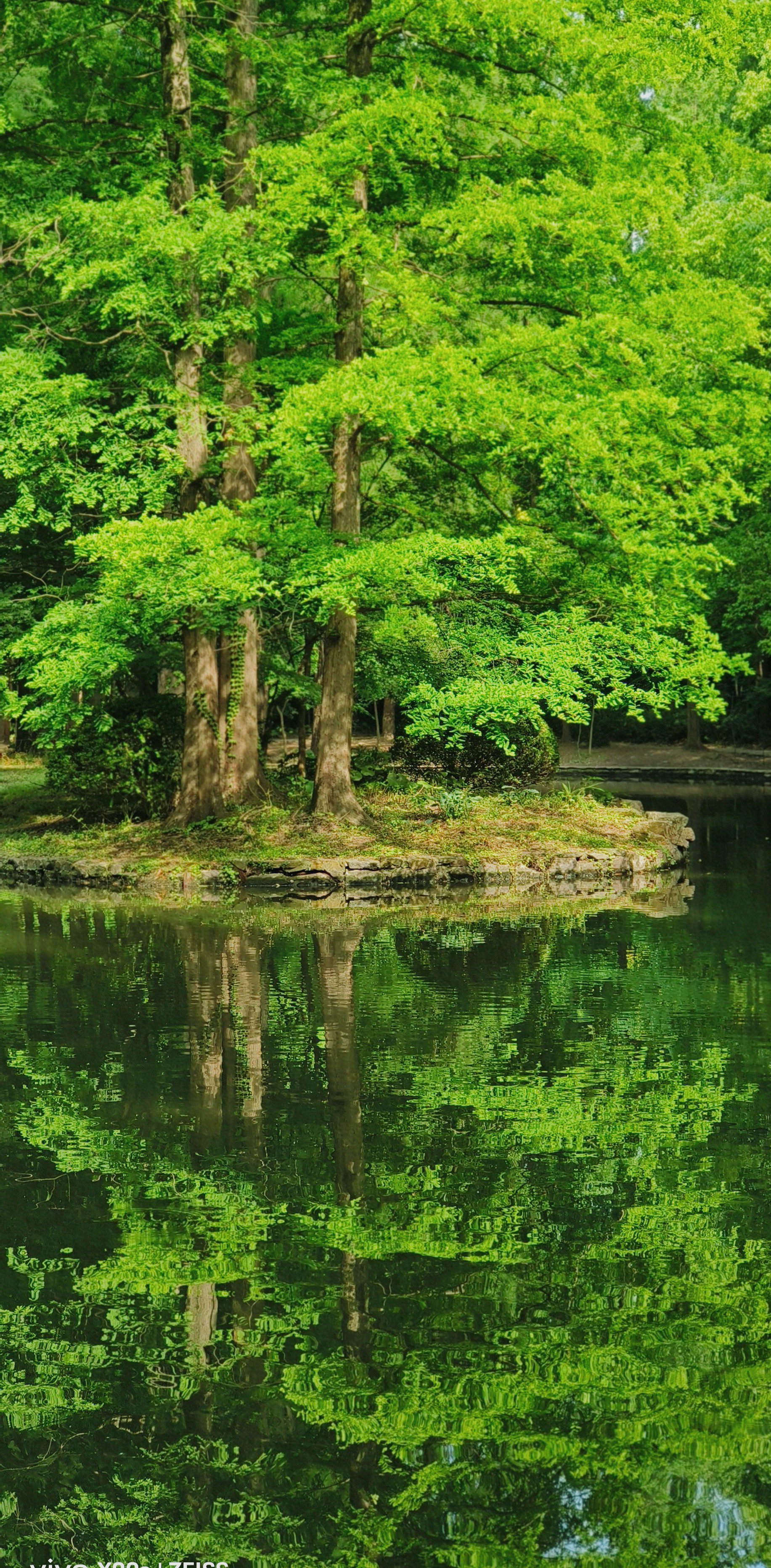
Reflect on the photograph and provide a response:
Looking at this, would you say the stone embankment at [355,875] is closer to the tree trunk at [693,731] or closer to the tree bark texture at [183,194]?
the tree bark texture at [183,194]

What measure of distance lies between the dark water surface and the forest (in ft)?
28.4

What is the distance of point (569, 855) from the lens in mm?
19188

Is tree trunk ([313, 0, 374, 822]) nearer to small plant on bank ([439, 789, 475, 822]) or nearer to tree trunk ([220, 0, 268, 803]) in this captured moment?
tree trunk ([220, 0, 268, 803])

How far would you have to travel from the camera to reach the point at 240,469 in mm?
20422

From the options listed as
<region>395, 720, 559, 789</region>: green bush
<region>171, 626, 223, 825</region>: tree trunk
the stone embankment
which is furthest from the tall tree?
<region>395, 720, 559, 789</region>: green bush

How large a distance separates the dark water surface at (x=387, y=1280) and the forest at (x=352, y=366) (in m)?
8.67

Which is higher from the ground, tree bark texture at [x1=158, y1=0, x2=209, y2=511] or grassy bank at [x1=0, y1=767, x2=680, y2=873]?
tree bark texture at [x1=158, y1=0, x2=209, y2=511]

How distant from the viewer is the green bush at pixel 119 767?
68.6 ft

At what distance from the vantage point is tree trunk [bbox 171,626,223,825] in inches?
773

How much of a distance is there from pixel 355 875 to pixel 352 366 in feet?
18.6

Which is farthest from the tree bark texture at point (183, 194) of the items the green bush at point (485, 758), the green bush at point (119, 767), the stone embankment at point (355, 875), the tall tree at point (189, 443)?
the green bush at point (485, 758)

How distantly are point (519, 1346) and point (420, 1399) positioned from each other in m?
0.46

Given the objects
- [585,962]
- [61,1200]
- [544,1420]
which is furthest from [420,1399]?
[585,962]

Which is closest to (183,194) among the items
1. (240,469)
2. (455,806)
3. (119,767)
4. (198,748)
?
(240,469)
